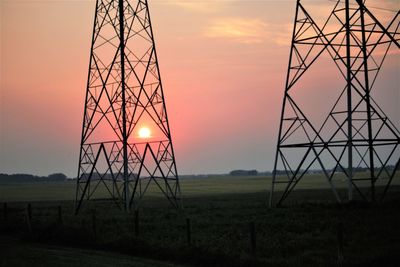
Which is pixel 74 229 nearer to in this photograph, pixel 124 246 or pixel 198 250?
pixel 124 246

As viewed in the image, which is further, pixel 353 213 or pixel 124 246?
pixel 353 213

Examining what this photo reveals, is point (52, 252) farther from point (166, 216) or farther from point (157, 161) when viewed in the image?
point (157, 161)

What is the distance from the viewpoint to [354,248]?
21.4 m

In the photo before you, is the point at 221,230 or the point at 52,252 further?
the point at 221,230

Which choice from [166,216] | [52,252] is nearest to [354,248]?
[52,252]

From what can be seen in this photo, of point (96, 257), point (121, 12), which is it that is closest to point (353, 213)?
point (96, 257)

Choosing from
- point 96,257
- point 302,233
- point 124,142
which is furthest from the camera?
point 124,142

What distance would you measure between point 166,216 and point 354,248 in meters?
19.0

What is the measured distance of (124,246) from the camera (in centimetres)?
2469

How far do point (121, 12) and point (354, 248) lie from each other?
2815 centimetres

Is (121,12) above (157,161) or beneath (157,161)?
above

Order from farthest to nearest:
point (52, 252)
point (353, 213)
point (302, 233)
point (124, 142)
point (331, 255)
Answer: point (124, 142) < point (353, 213) < point (302, 233) < point (52, 252) < point (331, 255)

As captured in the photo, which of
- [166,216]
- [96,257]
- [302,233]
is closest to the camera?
[96,257]

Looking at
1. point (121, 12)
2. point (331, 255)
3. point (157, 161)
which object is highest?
point (121, 12)
